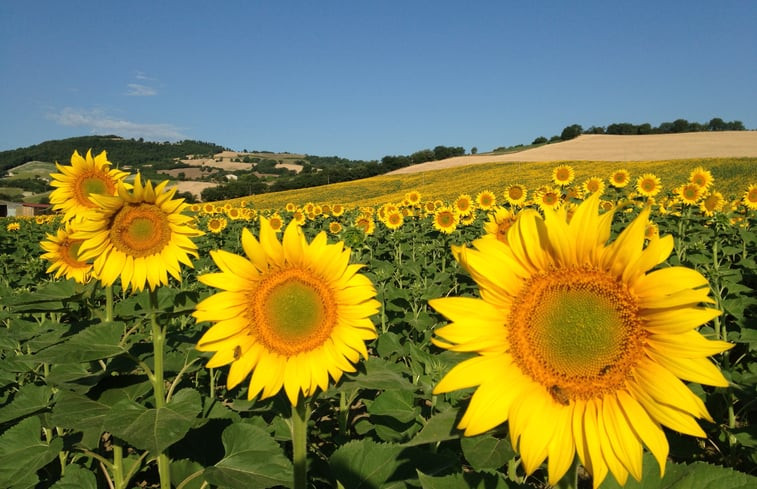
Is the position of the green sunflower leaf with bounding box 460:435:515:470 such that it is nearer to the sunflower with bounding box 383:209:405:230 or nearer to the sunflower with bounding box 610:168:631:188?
the sunflower with bounding box 610:168:631:188

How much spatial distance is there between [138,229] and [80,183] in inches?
35.9

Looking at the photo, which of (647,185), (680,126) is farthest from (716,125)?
(647,185)

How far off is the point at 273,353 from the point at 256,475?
53cm

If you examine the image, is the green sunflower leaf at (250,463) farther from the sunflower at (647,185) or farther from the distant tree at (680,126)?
the distant tree at (680,126)

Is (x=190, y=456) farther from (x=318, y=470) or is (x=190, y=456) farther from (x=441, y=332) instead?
(x=441, y=332)

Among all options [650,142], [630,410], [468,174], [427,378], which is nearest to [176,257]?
[427,378]

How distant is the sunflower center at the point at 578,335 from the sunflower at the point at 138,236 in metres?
2.06

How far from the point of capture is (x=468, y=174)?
159 ft

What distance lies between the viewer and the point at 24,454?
2.49 meters

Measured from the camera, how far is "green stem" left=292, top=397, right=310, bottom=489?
5.92ft

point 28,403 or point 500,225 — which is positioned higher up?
point 500,225

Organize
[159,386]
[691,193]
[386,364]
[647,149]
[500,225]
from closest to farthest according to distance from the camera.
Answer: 1. [386,364]
2. [159,386]
3. [500,225]
4. [691,193]
5. [647,149]

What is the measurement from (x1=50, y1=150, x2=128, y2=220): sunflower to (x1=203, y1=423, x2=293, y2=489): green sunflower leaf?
1.91 meters

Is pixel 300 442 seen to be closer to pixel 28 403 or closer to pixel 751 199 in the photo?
pixel 28 403
